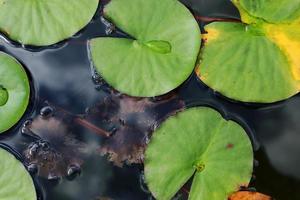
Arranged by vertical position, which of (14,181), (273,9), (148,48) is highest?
(273,9)

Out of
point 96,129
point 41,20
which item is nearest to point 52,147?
point 96,129

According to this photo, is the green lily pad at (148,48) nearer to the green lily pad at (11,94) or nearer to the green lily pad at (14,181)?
the green lily pad at (11,94)

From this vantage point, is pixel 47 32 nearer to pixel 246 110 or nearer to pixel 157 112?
pixel 157 112

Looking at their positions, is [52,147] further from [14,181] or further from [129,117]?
[129,117]

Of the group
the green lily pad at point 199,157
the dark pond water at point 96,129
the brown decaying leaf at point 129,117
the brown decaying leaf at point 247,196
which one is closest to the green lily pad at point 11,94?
the dark pond water at point 96,129

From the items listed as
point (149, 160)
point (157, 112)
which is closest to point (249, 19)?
point (157, 112)

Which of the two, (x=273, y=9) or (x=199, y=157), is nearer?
(x=199, y=157)

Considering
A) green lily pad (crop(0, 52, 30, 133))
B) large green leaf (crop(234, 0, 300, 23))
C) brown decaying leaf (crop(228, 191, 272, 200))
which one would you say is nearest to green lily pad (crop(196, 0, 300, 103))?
large green leaf (crop(234, 0, 300, 23))
